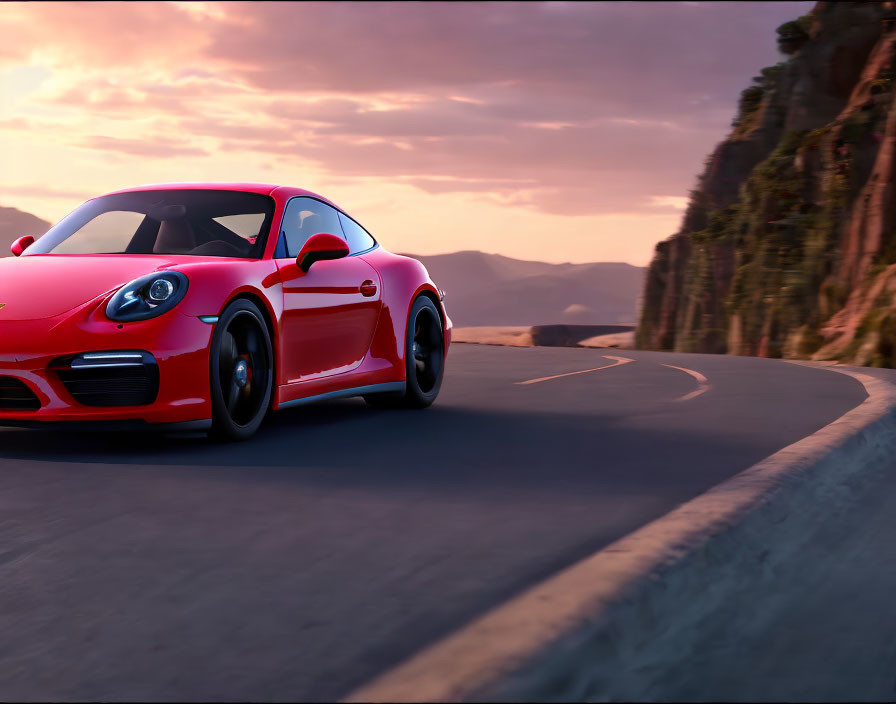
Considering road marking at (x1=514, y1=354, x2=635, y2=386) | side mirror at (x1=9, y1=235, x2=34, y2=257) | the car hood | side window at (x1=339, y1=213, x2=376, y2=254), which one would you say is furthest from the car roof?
road marking at (x1=514, y1=354, x2=635, y2=386)

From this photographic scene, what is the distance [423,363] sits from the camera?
9.23m

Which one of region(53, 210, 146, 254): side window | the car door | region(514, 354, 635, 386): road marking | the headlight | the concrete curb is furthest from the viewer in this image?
region(514, 354, 635, 386): road marking

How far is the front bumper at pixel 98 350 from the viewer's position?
20.7 ft

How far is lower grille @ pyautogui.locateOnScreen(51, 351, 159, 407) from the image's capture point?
632 cm

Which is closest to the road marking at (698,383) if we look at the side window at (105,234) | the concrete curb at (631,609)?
the side window at (105,234)

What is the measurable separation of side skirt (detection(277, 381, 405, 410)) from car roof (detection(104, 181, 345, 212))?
4.11 feet

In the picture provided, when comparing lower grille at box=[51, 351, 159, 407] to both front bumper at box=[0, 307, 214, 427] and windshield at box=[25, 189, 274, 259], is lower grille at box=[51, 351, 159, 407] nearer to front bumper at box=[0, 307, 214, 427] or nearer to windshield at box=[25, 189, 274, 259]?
front bumper at box=[0, 307, 214, 427]

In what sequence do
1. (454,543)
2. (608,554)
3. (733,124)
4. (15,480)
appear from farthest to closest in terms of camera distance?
(733,124) < (15,480) < (454,543) < (608,554)

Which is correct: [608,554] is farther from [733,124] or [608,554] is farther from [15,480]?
[733,124]

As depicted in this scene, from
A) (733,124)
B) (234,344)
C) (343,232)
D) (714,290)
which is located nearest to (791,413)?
(343,232)

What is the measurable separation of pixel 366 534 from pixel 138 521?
882 mm

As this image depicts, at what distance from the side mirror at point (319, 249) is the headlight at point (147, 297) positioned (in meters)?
1.01

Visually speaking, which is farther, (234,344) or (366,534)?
(234,344)

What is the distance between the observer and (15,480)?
567cm
